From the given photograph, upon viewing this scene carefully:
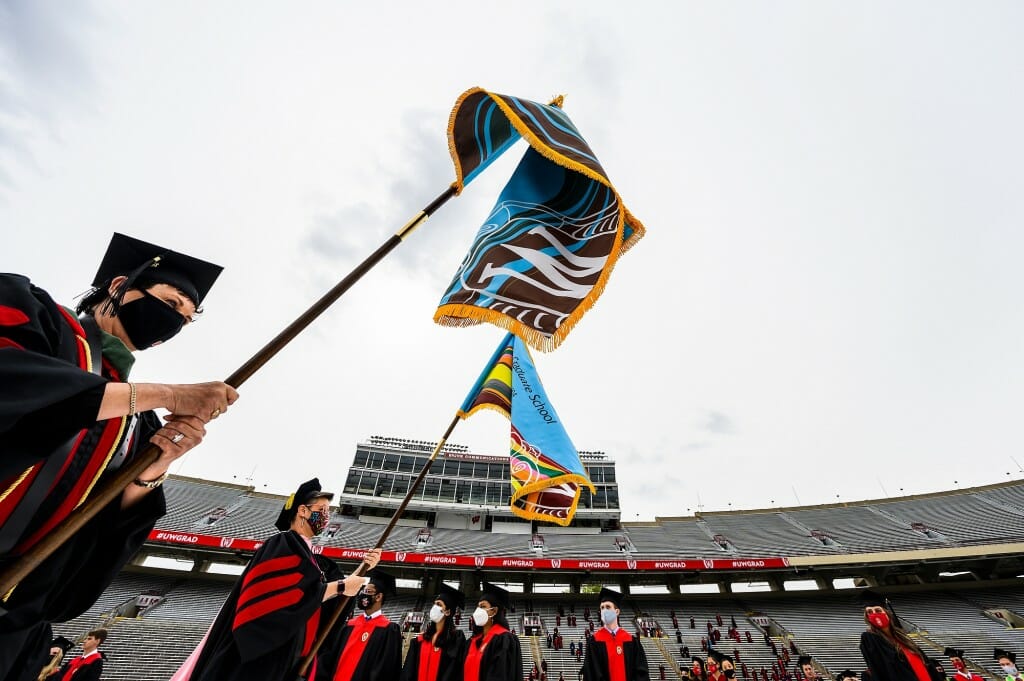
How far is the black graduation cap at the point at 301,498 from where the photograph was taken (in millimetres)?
3744

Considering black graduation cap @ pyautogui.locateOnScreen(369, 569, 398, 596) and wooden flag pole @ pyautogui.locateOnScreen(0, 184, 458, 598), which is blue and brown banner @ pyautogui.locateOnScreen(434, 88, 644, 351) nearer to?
wooden flag pole @ pyautogui.locateOnScreen(0, 184, 458, 598)

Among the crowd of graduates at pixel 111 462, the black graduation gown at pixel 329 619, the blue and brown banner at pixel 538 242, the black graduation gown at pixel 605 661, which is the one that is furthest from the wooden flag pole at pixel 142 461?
the black graduation gown at pixel 605 661

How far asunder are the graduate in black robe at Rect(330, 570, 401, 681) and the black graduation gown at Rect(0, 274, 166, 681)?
4410mm

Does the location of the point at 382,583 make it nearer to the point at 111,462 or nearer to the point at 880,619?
the point at 111,462

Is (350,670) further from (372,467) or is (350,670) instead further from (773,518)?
(773,518)

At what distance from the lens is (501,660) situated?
5.71m

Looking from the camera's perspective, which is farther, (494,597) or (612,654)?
(494,597)

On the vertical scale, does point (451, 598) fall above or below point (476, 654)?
above

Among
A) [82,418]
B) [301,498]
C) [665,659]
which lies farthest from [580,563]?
[82,418]

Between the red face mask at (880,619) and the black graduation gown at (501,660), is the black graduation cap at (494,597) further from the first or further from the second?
the red face mask at (880,619)

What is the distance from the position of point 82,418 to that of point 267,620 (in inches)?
86.2

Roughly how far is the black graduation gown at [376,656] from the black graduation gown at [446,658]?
29 centimetres

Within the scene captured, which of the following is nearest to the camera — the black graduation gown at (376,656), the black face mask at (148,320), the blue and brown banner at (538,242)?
the black face mask at (148,320)

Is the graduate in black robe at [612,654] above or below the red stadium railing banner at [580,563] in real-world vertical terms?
below
